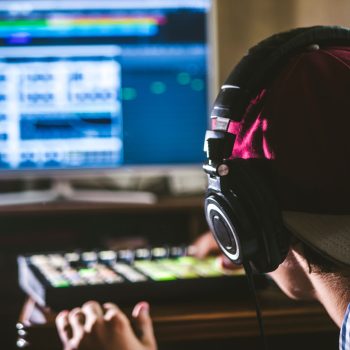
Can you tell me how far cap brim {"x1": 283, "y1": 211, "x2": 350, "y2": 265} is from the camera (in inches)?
29.4

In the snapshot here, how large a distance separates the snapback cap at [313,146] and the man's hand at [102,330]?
308mm

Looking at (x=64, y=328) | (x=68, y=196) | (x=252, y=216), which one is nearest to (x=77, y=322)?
(x=64, y=328)

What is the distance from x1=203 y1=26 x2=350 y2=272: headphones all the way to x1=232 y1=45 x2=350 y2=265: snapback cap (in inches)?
0.6

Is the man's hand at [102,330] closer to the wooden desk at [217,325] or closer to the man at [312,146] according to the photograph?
the wooden desk at [217,325]

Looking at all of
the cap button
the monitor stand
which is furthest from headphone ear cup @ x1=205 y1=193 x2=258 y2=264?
the monitor stand

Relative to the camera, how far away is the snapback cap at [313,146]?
741 mm

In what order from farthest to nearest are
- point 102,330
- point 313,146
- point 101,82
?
point 101,82, point 102,330, point 313,146

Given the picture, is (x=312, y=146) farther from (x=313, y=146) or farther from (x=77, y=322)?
(x=77, y=322)

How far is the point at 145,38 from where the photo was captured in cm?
165

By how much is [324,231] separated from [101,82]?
990 millimetres

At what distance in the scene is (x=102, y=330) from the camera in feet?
3.09

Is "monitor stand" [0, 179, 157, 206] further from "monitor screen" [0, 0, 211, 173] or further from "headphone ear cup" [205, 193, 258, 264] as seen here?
"headphone ear cup" [205, 193, 258, 264]

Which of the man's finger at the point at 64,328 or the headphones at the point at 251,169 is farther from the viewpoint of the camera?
the man's finger at the point at 64,328

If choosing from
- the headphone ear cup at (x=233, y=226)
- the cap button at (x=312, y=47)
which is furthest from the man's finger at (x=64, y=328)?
the cap button at (x=312, y=47)
